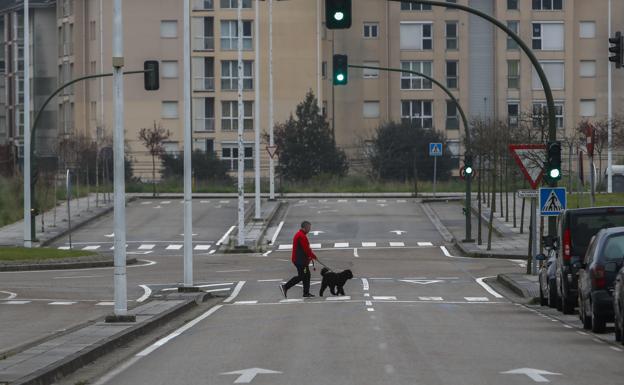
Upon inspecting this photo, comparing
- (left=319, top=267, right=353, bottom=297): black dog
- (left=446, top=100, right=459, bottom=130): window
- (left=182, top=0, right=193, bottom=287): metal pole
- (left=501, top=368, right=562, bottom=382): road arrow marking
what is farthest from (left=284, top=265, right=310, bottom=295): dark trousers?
(left=446, top=100, right=459, bottom=130): window

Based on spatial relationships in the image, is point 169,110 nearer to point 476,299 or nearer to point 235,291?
point 235,291

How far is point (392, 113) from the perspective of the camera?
97.1m

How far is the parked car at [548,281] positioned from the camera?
86.3ft

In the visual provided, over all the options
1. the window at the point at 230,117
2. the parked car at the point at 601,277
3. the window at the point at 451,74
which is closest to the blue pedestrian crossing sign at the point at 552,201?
the parked car at the point at 601,277

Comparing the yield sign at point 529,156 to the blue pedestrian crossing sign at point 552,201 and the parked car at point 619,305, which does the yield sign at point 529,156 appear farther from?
the parked car at point 619,305

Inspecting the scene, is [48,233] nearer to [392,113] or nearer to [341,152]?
[341,152]

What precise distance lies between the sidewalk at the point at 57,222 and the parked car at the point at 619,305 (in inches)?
1469

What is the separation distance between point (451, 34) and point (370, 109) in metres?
7.86

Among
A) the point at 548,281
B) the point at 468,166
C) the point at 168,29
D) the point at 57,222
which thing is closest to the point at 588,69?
the point at 168,29

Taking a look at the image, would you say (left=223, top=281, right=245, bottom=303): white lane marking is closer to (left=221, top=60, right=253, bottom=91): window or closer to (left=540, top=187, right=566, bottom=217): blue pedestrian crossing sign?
(left=540, top=187, right=566, bottom=217): blue pedestrian crossing sign

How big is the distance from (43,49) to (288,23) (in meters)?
25.3

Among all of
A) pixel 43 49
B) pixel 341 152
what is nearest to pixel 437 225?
pixel 341 152

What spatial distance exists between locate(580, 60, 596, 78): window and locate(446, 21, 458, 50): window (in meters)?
9.08

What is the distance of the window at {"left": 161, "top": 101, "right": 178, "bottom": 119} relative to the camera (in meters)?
94.7
